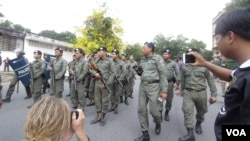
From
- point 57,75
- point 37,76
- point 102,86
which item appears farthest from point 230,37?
point 37,76

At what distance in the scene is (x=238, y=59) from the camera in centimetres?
145

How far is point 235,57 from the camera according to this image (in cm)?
147

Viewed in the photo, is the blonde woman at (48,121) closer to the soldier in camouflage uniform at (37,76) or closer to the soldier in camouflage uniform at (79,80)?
the soldier in camouflage uniform at (79,80)

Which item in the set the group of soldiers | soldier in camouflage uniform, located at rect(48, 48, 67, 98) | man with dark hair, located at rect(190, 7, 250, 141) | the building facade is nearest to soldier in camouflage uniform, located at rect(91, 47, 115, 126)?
the group of soldiers

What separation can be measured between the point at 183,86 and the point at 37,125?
189 inches

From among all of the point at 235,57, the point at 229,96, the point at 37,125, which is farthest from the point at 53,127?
the point at 235,57

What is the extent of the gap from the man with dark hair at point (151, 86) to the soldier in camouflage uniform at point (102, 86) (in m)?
1.46

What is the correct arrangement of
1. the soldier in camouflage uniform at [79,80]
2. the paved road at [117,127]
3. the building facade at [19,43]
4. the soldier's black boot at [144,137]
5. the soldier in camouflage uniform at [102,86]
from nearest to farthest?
the soldier's black boot at [144,137], the paved road at [117,127], the soldier in camouflage uniform at [102,86], the soldier in camouflage uniform at [79,80], the building facade at [19,43]

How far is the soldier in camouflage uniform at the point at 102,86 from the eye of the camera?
22.0 feet

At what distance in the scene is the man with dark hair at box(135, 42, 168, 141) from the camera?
536cm

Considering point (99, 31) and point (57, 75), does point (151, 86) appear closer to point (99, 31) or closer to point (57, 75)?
point (57, 75)

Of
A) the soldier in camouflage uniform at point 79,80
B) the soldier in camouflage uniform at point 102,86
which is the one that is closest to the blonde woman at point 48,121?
the soldier in camouflage uniform at point 102,86

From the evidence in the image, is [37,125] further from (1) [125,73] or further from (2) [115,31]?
(2) [115,31]

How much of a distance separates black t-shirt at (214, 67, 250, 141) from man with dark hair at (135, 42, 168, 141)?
397 centimetres
